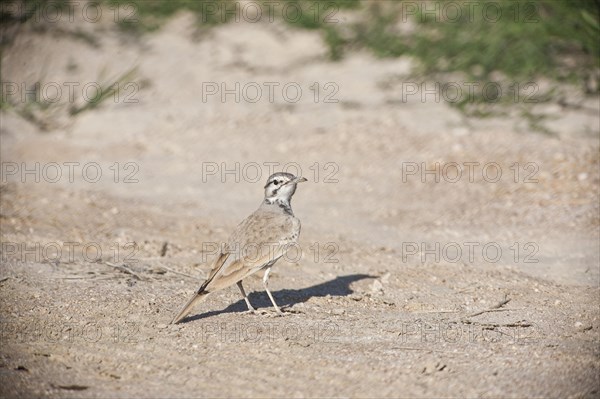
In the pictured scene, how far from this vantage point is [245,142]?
520 inches

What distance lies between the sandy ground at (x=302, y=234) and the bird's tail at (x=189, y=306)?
0.23 feet

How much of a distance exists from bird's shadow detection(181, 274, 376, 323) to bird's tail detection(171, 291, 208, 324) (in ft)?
1.50

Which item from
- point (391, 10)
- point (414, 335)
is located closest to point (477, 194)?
point (414, 335)

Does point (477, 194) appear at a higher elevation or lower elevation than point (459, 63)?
lower

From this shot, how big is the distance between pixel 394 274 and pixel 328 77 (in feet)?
23.2

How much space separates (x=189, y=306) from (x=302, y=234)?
3359 mm

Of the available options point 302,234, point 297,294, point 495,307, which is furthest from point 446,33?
point 495,307

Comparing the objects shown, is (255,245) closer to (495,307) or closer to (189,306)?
(189,306)

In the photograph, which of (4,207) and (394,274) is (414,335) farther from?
(4,207)

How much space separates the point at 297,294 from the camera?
791cm

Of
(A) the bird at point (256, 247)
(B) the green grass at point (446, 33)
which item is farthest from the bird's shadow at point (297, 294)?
(B) the green grass at point (446, 33)

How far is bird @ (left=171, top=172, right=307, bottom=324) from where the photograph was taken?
22.1ft

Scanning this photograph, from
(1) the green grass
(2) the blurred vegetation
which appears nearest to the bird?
(1) the green grass

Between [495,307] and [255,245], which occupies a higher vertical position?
[255,245]
